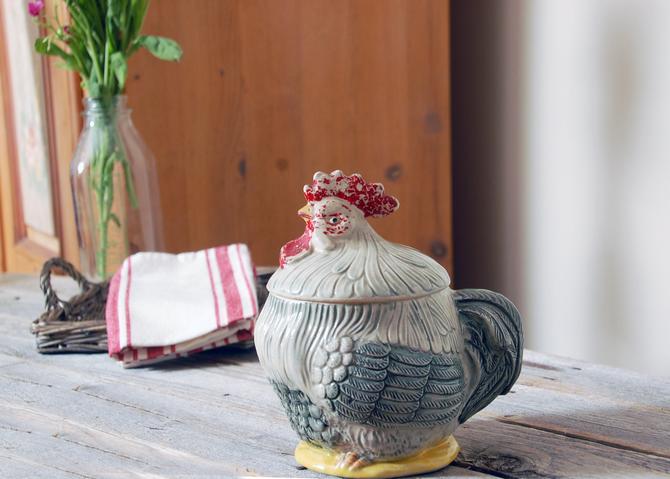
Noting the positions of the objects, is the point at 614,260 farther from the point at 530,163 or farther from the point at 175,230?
the point at 175,230

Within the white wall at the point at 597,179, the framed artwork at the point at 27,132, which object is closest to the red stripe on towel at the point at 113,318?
the framed artwork at the point at 27,132

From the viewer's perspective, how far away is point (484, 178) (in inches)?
70.2

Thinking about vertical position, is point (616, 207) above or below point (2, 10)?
below

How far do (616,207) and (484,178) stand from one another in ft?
1.18

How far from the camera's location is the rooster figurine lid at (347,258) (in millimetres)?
701

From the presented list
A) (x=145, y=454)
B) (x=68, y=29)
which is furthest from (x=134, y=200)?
(x=145, y=454)

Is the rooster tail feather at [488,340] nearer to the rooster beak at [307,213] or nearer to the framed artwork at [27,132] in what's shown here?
the rooster beak at [307,213]

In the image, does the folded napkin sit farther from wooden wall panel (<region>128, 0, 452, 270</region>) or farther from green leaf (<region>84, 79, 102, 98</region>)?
wooden wall panel (<region>128, 0, 452, 270</region>)

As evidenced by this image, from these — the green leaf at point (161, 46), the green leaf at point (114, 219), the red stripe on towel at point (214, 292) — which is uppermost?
the green leaf at point (161, 46)

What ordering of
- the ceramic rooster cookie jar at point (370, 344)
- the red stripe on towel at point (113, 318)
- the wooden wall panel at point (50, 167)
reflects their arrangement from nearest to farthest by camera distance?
1. the ceramic rooster cookie jar at point (370, 344)
2. the red stripe on towel at point (113, 318)
3. the wooden wall panel at point (50, 167)

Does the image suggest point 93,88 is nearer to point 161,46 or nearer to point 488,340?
point 161,46

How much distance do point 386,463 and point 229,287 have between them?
46 centimetres

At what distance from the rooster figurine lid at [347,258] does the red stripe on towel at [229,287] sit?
1.11 ft

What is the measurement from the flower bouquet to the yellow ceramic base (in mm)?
668
